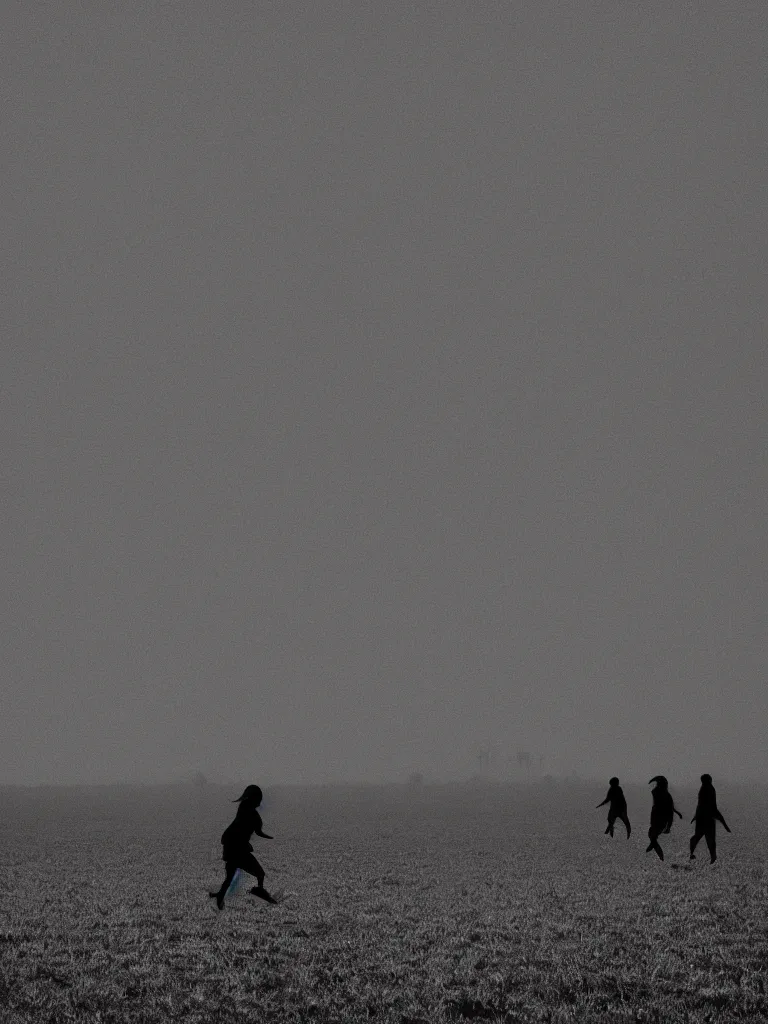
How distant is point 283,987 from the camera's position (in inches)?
570

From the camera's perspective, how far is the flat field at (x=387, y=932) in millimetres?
13586

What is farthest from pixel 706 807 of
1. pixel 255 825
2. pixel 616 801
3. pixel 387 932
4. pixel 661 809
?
pixel 255 825

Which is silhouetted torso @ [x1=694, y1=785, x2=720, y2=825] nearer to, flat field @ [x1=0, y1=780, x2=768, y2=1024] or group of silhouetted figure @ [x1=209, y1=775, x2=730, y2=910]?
group of silhouetted figure @ [x1=209, y1=775, x2=730, y2=910]

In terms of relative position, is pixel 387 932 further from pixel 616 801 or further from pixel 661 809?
pixel 616 801

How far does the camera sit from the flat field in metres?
13.6

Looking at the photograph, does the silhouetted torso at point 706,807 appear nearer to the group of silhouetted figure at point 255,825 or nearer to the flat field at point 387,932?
the group of silhouetted figure at point 255,825

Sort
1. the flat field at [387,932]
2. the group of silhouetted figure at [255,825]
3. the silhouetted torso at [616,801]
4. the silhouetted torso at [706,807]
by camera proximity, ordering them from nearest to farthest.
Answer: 1. the flat field at [387,932]
2. the group of silhouetted figure at [255,825]
3. the silhouetted torso at [706,807]
4. the silhouetted torso at [616,801]

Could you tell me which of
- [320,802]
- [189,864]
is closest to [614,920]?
[189,864]

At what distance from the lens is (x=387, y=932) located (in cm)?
1912

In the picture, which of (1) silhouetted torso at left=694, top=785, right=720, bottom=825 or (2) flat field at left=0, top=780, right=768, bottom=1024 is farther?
(1) silhouetted torso at left=694, top=785, right=720, bottom=825

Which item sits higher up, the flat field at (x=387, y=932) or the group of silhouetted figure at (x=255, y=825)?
the group of silhouetted figure at (x=255, y=825)

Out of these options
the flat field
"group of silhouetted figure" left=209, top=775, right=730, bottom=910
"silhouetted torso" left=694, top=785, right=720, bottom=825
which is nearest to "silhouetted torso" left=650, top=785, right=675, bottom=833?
"group of silhouetted figure" left=209, top=775, right=730, bottom=910

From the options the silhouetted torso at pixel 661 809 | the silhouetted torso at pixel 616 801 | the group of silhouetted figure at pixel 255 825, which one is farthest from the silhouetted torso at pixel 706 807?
the silhouetted torso at pixel 616 801

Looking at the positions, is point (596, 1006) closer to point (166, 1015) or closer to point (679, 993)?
point (679, 993)
